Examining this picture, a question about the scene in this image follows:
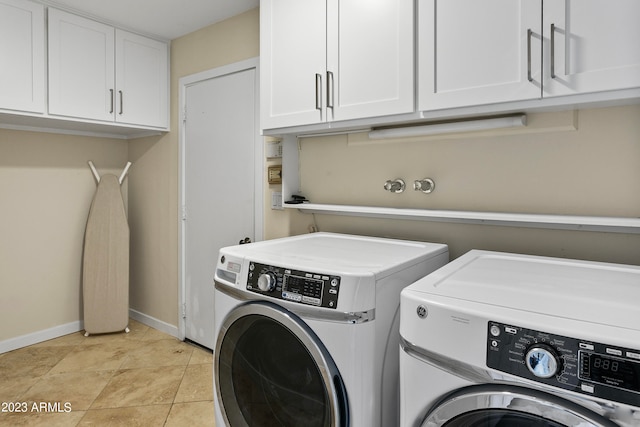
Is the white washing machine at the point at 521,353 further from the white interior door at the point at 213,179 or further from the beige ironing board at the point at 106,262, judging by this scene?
the beige ironing board at the point at 106,262

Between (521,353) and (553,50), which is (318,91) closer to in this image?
(553,50)

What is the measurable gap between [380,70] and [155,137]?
7.68 ft

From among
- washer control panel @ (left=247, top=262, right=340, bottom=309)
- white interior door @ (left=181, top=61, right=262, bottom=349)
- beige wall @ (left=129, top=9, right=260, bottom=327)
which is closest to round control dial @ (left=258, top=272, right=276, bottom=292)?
washer control panel @ (left=247, top=262, right=340, bottom=309)

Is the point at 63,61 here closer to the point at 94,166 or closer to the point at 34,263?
the point at 94,166

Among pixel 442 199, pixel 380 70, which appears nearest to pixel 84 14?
pixel 380 70

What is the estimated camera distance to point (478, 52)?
1.43 meters

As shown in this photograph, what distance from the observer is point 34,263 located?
10.0ft

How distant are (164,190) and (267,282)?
2.20m

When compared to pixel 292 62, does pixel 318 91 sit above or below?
below

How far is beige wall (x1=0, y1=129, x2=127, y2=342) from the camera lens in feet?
9.51

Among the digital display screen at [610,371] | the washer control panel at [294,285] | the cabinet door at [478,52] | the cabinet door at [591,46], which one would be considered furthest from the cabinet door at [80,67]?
the digital display screen at [610,371]

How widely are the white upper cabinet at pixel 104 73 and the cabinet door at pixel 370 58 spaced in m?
1.87

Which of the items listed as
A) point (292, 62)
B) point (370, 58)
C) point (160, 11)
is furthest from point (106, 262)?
point (370, 58)

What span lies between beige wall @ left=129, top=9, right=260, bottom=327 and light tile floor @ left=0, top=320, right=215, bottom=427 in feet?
1.32
